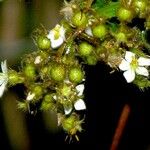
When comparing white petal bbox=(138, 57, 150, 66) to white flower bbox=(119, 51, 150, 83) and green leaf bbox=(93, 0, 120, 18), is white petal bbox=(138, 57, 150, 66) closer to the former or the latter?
white flower bbox=(119, 51, 150, 83)

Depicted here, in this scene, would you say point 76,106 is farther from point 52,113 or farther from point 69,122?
point 52,113

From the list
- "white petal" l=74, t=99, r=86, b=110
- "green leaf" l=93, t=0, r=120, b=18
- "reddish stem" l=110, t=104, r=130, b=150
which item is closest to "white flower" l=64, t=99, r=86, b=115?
"white petal" l=74, t=99, r=86, b=110

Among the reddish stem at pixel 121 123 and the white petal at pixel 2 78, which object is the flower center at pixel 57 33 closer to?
the white petal at pixel 2 78

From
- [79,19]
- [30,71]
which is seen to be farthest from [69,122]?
[79,19]

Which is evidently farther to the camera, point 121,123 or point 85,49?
point 121,123

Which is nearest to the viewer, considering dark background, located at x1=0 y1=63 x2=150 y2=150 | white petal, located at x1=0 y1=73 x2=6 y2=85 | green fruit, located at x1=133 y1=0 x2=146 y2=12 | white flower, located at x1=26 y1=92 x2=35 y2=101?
green fruit, located at x1=133 y1=0 x2=146 y2=12

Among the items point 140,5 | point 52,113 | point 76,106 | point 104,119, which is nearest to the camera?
point 140,5
